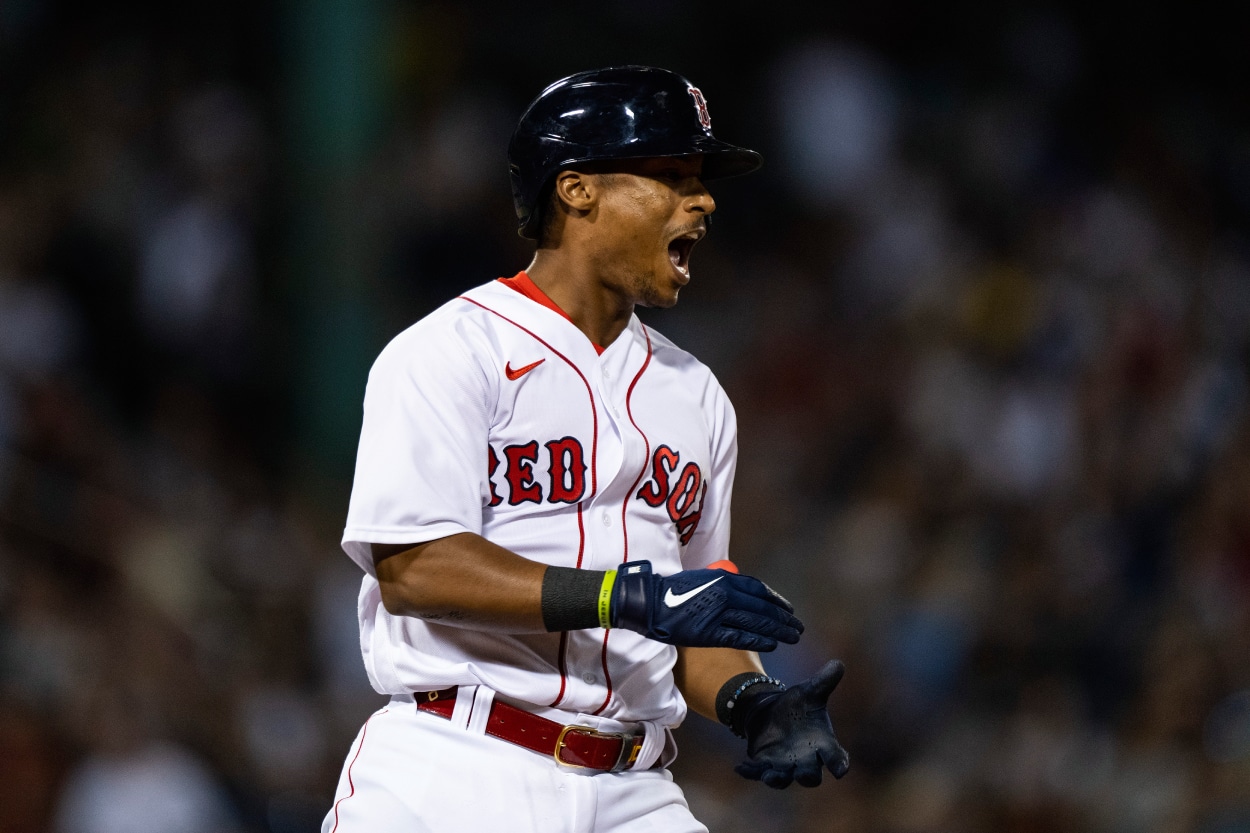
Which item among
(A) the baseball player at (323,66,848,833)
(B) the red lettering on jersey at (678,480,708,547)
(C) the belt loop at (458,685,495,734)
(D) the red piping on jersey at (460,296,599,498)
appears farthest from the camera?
(B) the red lettering on jersey at (678,480,708,547)

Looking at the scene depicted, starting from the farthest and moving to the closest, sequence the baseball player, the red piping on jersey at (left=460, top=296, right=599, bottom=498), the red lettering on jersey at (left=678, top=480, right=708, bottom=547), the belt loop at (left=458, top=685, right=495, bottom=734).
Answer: the red lettering on jersey at (left=678, top=480, right=708, bottom=547) → the red piping on jersey at (left=460, top=296, right=599, bottom=498) → the belt loop at (left=458, top=685, right=495, bottom=734) → the baseball player

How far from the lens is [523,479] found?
93.9 inches

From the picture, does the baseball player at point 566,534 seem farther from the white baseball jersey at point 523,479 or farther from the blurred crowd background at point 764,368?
the blurred crowd background at point 764,368

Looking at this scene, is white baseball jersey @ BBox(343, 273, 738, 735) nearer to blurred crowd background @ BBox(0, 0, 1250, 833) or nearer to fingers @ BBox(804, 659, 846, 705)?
fingers @ BBox(804, 659, 846, 705)

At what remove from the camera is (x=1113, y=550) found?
5410mm

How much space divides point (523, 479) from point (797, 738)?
0.58m

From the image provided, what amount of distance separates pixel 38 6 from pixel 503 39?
236 centimetres

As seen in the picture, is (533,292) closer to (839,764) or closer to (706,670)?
(706,670)

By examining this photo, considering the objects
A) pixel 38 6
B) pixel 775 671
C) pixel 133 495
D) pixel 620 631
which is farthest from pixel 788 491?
pixel 38 6

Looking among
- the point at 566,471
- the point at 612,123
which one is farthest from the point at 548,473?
the point at 612,123

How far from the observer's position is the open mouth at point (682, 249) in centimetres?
253

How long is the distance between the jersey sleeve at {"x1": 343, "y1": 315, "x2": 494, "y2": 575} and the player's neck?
256 mm

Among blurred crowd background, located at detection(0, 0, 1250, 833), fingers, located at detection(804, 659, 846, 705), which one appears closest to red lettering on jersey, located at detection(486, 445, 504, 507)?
fingers, located at detection(804, 659, 846, 705)

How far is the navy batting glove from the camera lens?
6.91 feet
